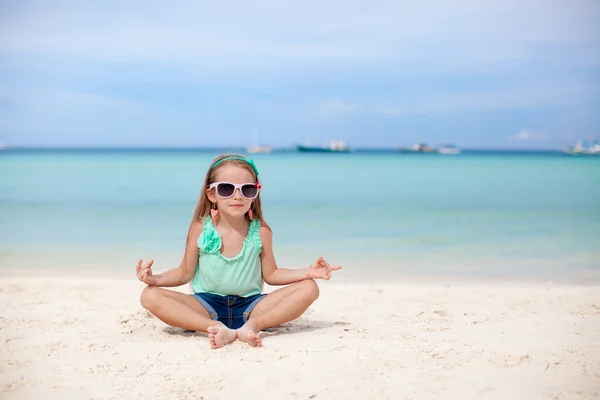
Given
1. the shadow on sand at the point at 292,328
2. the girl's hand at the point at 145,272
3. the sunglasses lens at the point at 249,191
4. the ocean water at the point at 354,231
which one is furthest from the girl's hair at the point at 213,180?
the ocean water at the point at 354,231

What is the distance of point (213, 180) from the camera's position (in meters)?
4.38

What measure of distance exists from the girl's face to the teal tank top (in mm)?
205

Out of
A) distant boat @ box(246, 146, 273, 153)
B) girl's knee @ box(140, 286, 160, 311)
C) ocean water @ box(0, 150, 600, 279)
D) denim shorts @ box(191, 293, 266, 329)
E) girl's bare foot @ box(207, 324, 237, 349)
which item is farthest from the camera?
distant boat @ box(246, 146, 273, 153)

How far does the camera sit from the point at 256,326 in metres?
4.09

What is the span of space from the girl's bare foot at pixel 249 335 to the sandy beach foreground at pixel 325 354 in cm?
6

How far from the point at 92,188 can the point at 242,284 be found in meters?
19.0

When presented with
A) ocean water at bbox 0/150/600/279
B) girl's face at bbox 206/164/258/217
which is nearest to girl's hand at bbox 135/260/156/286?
girl's face at bbox 206/164/258/217

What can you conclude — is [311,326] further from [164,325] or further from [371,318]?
[164,325]

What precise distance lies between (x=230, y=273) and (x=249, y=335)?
552mm

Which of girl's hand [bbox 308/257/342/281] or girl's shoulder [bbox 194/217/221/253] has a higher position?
girl's shoulder [bbox 194/217/221/253]

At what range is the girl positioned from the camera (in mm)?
4133

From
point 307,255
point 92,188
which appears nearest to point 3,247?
point 307,255

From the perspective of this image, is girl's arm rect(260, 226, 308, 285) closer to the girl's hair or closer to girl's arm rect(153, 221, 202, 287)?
the girl's hair

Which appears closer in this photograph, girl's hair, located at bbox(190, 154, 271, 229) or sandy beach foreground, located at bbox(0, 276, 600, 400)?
sandy beach foreground, located at bbox(0, 276, 600, 400)
